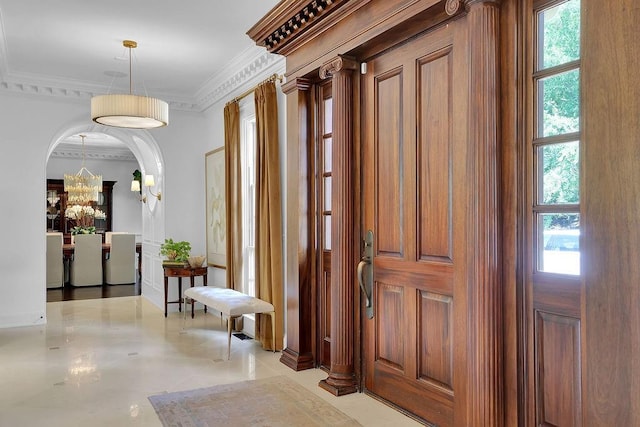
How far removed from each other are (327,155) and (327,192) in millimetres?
309

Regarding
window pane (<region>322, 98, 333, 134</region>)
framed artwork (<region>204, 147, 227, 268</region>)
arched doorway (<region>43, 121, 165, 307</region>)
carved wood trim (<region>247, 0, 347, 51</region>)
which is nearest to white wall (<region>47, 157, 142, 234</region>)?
arched doorway (<region>43, 121, 165, 307</region>)

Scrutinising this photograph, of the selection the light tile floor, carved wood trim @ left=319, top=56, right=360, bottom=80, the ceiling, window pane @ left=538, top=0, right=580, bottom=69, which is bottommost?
the light tile floor

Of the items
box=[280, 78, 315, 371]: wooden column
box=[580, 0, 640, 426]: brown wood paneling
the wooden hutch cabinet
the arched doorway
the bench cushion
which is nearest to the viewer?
box=[580, 0, 640, 426]: brown wood paneling

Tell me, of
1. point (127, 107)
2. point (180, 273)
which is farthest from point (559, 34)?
point (180, 273)

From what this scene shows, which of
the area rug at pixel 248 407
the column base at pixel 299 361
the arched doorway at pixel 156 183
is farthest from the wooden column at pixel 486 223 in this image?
the arched doorway at pixel 156 183

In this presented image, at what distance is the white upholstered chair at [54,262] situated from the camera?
9055 mm

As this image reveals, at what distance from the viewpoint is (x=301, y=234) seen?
414 centimetres

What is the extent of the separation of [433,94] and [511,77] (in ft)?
2.09

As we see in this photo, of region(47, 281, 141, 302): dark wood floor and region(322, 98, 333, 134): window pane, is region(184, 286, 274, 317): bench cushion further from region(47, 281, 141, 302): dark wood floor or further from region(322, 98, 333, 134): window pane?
region(47, 281, 141, 302): dark wood floor

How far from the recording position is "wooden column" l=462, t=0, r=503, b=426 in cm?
239

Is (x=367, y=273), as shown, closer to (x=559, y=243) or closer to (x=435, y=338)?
(x=435, y=338)

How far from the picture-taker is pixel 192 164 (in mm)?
7207

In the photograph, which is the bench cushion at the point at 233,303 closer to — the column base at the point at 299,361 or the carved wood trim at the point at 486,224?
the column base at the point at 299,361

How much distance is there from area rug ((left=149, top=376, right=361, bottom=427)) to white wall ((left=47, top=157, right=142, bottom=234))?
34.6ft
